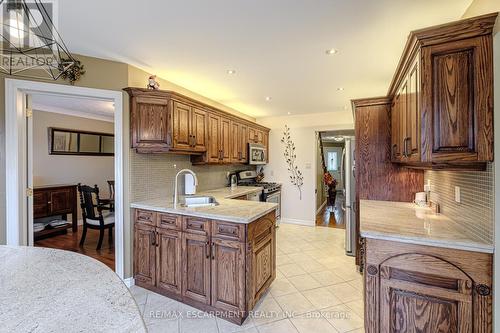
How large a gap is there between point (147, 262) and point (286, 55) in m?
2.66

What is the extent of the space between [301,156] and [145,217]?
3.74 metres

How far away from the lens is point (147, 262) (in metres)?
2.55

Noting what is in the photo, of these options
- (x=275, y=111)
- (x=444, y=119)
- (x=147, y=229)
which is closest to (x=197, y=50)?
(x=147, y=229)

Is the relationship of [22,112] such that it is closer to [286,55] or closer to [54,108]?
[286,55]

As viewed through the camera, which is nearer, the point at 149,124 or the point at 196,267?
the point at 196,267

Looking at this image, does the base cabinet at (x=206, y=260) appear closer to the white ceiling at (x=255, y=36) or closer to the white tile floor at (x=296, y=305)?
the white tile floor at (x=296, y=305)

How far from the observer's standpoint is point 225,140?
404cm

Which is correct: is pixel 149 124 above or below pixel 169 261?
above

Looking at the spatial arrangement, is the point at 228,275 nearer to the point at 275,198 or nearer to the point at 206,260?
the point at 206,260

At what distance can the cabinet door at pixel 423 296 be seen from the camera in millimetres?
1352

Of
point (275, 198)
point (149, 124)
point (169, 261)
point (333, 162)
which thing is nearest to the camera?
point (169, 261)

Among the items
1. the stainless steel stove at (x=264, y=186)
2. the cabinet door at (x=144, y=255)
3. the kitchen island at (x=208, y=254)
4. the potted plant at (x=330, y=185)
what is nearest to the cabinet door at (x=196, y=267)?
the kitchen island at (x=208, y=254)

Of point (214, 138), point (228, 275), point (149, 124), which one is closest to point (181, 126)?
point (149, 124)

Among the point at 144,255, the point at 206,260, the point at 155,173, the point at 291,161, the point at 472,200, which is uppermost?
the point at 291,161
